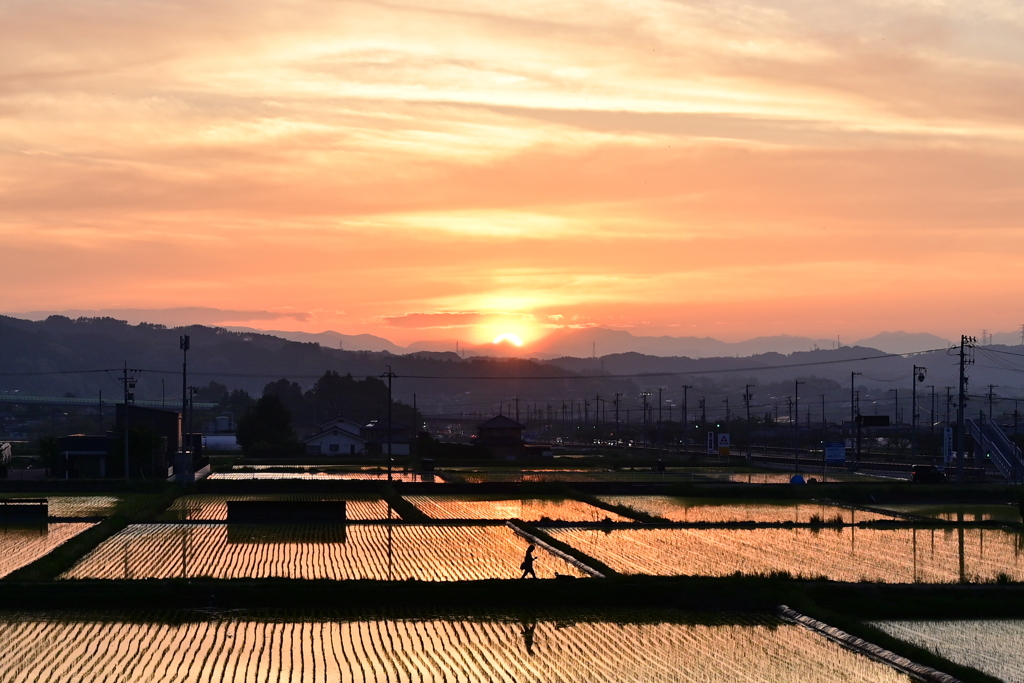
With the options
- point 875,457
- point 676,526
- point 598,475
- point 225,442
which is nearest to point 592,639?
point 676,526

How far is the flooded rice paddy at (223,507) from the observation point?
128 ft

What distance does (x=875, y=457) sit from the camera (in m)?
92.3

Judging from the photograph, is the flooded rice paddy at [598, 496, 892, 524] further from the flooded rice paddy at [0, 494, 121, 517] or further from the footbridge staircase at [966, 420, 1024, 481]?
the flooded rice paddy at [0, 494, 121, 517]

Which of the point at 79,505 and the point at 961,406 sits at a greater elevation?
the point at 961,406

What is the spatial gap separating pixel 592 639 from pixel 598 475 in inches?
1711

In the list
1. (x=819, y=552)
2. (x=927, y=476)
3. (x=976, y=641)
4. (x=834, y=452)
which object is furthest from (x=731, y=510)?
(x=834, y=452)

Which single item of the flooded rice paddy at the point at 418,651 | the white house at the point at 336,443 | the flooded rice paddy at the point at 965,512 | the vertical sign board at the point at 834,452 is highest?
the flooded rice paddy at the point at 418,651

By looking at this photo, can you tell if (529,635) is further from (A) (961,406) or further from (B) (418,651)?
(A) (961,406)

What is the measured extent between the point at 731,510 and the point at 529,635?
23938 mm

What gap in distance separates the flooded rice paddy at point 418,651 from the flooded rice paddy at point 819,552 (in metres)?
5.67

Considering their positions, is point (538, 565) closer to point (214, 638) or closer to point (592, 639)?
point (592, 639)

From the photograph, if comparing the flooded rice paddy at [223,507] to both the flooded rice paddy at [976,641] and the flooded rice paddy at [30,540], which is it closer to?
the flooded rice paddy at [30,540]

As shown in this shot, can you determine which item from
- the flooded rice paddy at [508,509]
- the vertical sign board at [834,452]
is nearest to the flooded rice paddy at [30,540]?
the flooded rice paddy at [508,509]

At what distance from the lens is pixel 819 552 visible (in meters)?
29.3
